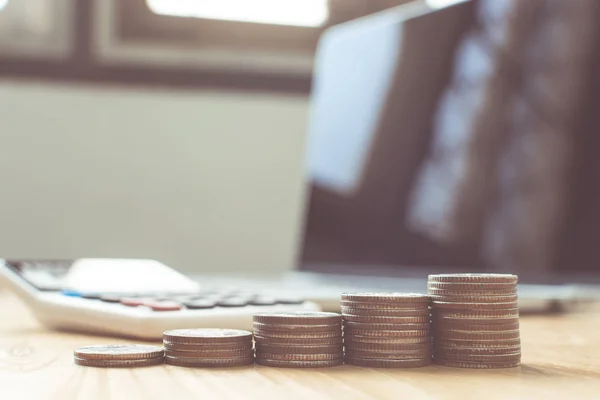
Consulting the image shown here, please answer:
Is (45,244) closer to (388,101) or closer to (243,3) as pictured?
(243,3)

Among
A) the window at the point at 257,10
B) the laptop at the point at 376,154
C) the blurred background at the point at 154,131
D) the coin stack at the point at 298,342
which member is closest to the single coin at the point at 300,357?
the coin stack at the point at 298,342

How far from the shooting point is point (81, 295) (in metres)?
0.85

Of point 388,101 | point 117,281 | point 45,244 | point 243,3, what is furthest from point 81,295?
point 243,3

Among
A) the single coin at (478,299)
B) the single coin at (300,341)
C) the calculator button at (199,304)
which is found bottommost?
the calculator button at (199,304)

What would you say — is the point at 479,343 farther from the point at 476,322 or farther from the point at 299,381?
the point at 299,381

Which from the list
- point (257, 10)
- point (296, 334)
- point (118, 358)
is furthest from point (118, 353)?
point (257, 10)

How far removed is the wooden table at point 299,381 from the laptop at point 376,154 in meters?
0.49

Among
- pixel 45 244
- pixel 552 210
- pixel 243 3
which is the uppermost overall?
pixel 243 3

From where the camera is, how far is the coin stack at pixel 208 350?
1.74ft

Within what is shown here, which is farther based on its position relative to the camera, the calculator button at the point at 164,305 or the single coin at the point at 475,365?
the calculator button at the point at 164,305

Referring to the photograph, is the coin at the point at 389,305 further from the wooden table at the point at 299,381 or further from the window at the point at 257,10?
the window at the point at 257,10

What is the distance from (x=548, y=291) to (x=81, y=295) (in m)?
0.58

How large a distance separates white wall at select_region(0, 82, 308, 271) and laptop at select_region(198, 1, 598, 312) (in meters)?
0.66

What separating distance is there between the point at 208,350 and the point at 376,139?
86 centimetres
